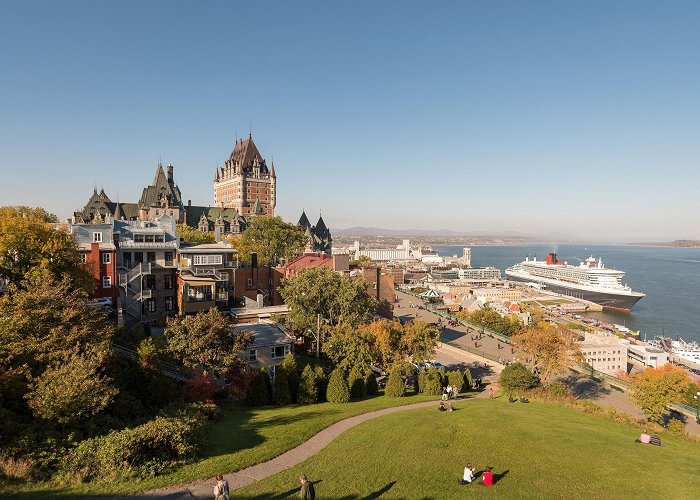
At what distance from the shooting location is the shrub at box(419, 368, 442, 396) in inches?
1336

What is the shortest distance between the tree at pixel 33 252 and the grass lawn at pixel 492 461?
77.5ft

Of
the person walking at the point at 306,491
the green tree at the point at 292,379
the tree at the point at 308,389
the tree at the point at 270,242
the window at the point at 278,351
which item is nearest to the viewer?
the person walking at the point at 306,491

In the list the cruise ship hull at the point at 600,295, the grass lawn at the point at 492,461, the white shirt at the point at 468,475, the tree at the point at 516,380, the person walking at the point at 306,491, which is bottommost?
the cruise ship hull at the point at 600,295

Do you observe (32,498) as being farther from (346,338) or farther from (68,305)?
(346,338)

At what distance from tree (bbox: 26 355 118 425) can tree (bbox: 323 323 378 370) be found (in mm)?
18410

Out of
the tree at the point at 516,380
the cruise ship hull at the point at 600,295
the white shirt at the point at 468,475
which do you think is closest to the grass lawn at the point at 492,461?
the white shirt at the point at 468,475

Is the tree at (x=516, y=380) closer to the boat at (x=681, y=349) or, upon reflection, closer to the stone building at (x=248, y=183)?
the boat at (x=681, y=349)

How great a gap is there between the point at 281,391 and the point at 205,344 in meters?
6.34

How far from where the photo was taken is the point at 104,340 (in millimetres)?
21078

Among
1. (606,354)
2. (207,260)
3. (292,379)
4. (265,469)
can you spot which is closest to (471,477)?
(265,469)

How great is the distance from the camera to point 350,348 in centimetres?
3366

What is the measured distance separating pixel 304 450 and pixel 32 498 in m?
9.92

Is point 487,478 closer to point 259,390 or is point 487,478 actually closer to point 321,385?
point 321,385

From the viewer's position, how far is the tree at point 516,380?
3547 cm
